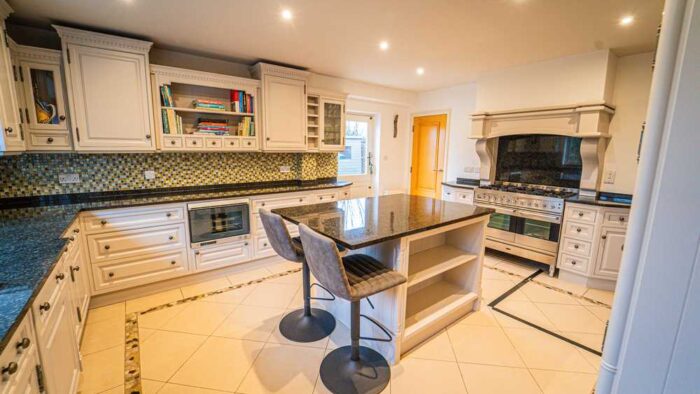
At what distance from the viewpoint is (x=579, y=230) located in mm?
3111

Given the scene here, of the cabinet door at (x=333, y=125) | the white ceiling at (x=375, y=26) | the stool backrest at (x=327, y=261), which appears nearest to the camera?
the stool backrest at (x=327, y=261)

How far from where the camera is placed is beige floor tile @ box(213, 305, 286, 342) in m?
2.27

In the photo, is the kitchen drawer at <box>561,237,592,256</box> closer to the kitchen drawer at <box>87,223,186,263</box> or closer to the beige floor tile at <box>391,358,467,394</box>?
the beige floor tile at <box>391,358,467,394</box>

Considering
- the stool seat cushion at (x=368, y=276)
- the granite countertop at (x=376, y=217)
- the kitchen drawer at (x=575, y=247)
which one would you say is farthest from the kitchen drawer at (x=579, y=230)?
the stool seat cushion at (x=368, y=276)

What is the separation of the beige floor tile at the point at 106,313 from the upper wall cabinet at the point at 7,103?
1399 millimetres

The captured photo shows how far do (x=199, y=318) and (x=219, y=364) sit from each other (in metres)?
0.66

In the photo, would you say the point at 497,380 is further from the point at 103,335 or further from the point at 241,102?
the point at 241,102

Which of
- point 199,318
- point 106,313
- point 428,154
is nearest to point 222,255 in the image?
point 199,318

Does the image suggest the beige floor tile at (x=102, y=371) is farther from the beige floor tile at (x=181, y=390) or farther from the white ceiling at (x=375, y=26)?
the white ceiling at (x=375, y=26)

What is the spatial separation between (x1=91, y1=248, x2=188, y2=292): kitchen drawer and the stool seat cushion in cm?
195

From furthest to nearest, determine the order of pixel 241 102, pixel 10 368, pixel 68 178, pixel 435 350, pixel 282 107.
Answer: pixel 282 107 → pixel 241 102 → pixel 68 178 → pixel 435 350 → pixel 10 368

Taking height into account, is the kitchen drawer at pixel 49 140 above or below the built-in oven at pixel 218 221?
above

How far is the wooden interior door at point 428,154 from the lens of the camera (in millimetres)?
5246

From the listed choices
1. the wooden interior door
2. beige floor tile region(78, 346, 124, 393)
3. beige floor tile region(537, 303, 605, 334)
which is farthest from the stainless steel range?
beige floor tile region(78, 346, 124, 393)
